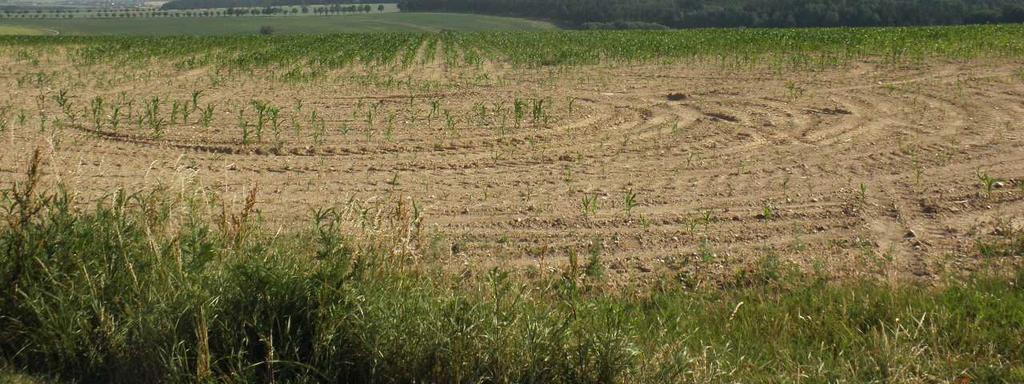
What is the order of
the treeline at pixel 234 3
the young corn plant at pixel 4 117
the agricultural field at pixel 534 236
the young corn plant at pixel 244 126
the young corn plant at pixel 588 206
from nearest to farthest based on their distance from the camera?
the agricultural field at pixel 534 236 < the young corn plant at pixel 588 206 < the young corn plant at pixel 244 126 < the young corn plant at pixel 4 117 < the treeline at pixel 234 3

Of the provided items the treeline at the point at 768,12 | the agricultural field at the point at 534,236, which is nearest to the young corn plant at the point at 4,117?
the agricultural field at the point at 534,236

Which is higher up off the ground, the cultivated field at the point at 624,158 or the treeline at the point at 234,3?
the treeline at the point at 234,3

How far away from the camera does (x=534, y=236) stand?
20.5 feet

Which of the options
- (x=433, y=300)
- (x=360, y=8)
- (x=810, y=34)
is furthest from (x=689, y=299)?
(x=360, y=8)

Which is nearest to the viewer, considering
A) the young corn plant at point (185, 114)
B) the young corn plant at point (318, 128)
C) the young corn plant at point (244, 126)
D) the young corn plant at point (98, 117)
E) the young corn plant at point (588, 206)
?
the young corn plant at point (588, 206)

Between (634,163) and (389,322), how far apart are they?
498 cm

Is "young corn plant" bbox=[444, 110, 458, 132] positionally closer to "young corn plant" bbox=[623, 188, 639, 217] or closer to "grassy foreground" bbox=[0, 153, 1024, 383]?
"young corn plant" bbox=[623, 188, 639, 217]

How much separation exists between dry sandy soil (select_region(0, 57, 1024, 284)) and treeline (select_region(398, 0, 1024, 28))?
3757 centimetres

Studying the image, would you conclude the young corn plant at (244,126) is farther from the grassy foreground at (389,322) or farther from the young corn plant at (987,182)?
the young corn plant at (987,182)

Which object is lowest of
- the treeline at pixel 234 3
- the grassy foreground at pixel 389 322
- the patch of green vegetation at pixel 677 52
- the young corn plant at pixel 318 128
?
the grassy foreground at pixel 389 322

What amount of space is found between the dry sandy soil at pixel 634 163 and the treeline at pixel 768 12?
123 ft

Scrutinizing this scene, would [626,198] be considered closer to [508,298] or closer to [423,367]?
[508,298]

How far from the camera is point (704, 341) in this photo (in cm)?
438

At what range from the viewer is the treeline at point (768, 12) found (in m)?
48.8
